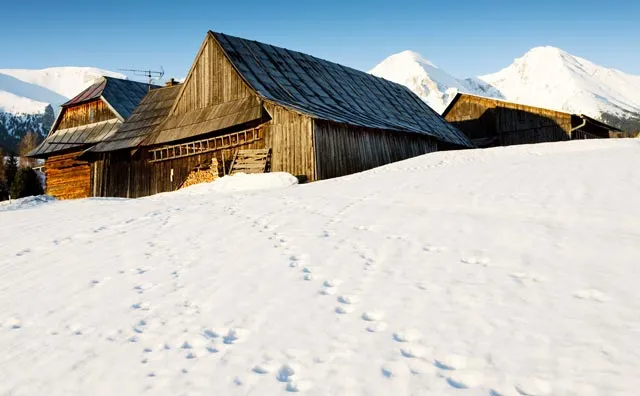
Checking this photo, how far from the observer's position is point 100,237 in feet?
35.6

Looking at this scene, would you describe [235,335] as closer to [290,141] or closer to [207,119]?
[290,141]

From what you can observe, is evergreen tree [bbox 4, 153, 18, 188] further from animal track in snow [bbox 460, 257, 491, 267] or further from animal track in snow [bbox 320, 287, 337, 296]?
animal track in snow [bbox 460, 257, 491, 267]

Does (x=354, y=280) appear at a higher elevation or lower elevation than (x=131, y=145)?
lower

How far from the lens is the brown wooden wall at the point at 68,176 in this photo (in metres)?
32.7

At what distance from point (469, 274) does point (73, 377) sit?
4845mm

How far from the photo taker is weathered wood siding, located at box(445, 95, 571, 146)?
32781 millimetres

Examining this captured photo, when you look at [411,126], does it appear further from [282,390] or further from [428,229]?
[282,390]

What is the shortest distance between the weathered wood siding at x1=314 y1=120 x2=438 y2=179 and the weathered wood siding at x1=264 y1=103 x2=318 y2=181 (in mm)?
299

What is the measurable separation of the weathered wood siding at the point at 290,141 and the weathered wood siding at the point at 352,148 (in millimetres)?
299

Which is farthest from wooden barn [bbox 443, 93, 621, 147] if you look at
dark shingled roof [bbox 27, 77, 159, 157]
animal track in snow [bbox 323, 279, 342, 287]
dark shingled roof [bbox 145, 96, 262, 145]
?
animal track in snow [bbox 323, 279, 342, 287]

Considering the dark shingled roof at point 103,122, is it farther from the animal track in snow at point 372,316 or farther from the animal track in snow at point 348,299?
the animal track in snow at point 372,316

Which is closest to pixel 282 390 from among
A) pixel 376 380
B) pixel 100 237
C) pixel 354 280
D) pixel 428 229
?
pixel 376 380

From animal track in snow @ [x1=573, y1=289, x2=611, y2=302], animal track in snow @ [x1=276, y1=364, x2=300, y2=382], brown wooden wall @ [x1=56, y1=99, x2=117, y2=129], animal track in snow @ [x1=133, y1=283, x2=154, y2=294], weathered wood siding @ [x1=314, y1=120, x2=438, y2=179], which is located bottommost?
animal track in snow @ [x1=276, y1=364, x2=300, y2=382]

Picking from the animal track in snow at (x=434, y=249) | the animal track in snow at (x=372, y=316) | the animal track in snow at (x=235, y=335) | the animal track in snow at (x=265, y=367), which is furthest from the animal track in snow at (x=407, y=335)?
the animal track in snow at (x=434, y=249)
